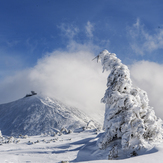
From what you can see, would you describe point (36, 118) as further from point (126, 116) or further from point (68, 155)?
point (126, 116)

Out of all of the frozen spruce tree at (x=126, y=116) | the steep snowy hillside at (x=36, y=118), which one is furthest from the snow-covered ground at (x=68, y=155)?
the steep snowy hillside at (x=36, y=118)

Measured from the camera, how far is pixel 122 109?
12.2m

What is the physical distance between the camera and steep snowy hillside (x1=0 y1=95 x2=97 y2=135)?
62.0 m

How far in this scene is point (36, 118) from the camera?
69.1 meters

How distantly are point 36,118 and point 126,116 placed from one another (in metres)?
62.0

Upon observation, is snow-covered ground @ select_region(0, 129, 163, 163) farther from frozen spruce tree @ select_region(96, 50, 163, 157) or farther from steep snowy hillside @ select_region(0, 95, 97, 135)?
steep snowy hillside @ select_region(0, 95, 97, 135)

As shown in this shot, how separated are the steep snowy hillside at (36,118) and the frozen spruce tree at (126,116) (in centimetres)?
5000

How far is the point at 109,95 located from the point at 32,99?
80.2 metres

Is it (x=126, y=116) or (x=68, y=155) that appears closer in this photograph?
(x=126, y=116)

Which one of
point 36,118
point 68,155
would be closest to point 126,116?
point 68,155

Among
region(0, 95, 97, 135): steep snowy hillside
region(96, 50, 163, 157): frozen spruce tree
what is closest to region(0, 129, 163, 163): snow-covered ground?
region(96, 50, 163, 157): frozen spruce tree

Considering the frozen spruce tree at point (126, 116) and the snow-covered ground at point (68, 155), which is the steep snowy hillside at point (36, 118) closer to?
the snow-covered ground at point (68, 155)

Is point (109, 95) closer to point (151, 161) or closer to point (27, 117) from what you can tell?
point (151, 161)

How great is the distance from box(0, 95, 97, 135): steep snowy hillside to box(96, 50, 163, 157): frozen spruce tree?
1968 inches
